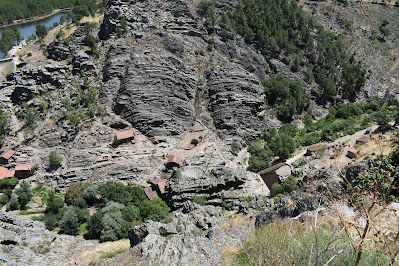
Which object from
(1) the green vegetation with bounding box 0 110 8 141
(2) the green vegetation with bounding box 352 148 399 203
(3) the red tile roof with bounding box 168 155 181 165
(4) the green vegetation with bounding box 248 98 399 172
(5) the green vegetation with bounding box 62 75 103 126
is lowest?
(4) the green vegetation with bounding box 248 98 399 172

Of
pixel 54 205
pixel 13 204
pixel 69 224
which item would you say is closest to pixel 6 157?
pixel 13 204

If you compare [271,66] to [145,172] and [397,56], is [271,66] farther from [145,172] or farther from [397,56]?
[397,56]

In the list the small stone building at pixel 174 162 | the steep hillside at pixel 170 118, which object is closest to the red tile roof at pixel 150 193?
the steep hillside at pixel 170 118

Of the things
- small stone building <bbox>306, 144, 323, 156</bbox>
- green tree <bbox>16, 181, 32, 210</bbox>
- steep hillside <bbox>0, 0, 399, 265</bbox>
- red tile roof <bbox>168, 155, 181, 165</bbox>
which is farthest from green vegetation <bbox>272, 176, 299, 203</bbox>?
green tree <bbox>16, 181, 32, 210</bbox>

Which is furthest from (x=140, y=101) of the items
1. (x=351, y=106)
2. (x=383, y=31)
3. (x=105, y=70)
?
(x=383, y=31)

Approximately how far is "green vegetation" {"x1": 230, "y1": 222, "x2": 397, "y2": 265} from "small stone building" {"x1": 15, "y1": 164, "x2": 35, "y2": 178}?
43.1m

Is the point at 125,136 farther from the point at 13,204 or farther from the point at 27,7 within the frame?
the point at 27,7

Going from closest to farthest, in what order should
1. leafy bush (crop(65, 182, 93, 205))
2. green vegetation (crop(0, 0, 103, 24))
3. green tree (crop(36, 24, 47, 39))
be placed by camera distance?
leafy bush (crop(65, 182, 93, 205)), green tree (crop(36, 24, 47, 39)), green vegetation (crop(0, 0, 103, 24))

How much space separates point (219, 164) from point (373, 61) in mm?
80270

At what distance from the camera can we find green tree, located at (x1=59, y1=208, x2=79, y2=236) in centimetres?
3098

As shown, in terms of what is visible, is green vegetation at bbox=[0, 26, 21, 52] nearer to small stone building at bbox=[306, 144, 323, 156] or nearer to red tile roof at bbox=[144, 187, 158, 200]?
red tile roof at bbox=[144, 187, 158, 200]

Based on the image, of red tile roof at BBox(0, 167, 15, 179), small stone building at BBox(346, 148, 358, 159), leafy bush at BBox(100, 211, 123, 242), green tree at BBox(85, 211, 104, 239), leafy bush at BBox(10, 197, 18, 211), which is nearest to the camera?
leafy bush at BBox(100, 211, 123, 242)

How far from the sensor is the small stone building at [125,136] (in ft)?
146

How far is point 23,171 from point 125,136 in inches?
626
